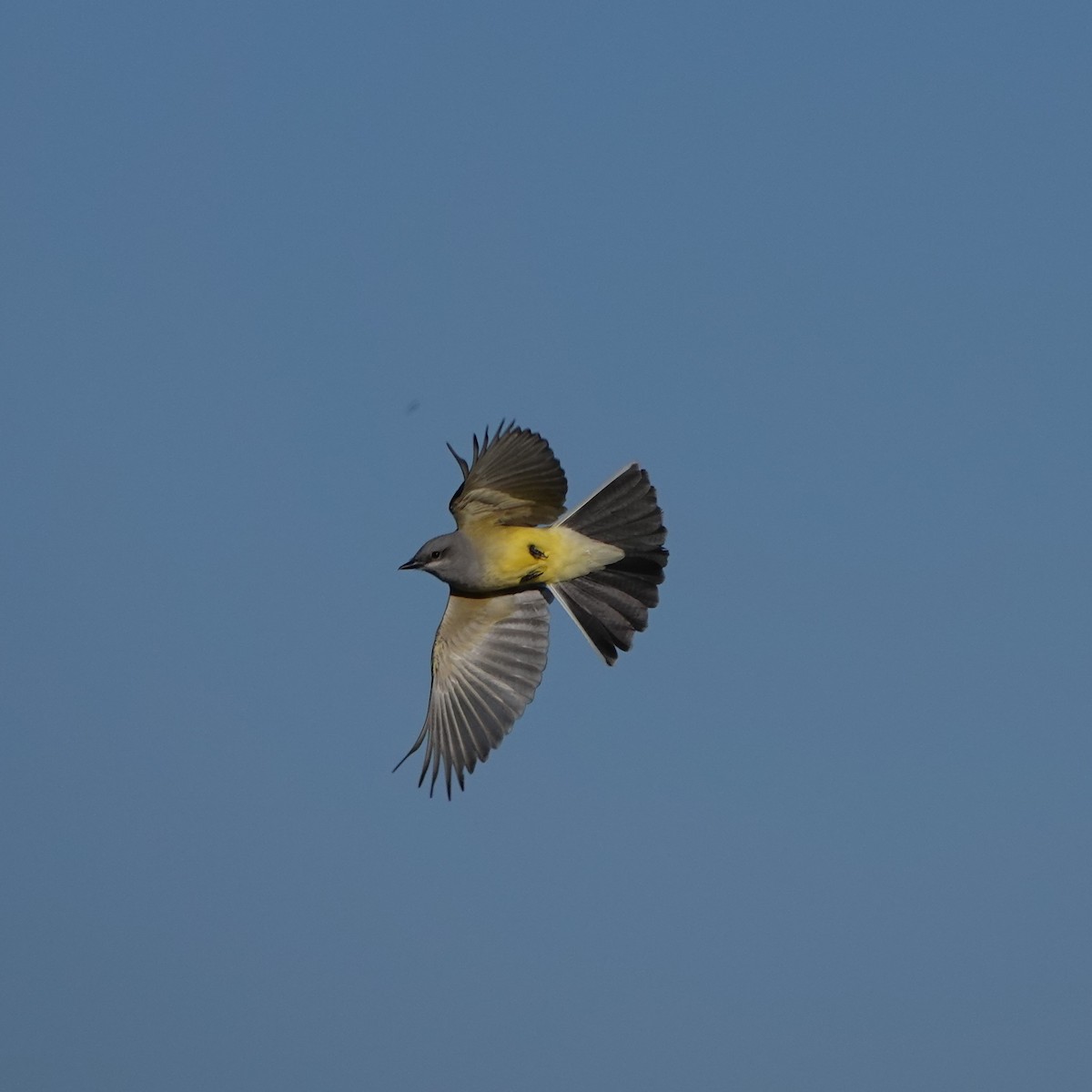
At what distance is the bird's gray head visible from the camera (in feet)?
62.4

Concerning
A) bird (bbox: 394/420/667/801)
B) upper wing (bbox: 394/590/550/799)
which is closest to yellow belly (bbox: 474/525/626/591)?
bird (bbox: 394/420/667/801)

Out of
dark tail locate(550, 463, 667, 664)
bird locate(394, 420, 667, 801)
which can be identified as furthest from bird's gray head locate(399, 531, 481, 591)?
dark tail locate(550, 463, 667, 664)

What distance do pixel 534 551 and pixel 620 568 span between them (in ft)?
2.72

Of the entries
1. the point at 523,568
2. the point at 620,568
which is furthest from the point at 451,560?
the point at 620,568

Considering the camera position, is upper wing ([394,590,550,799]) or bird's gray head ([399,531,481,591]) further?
upper wing ([394,590,550,799])

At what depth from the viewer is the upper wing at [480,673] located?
20047 millimetres

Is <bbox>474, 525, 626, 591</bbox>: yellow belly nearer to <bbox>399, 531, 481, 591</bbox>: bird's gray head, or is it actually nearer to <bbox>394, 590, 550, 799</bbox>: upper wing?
<bbox>399, 531, 481, 591</bbox>: bird's gray head

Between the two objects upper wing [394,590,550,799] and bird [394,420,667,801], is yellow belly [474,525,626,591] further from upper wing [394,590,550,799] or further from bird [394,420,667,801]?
upper wing [394,590,550,799]

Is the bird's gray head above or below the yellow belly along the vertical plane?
below

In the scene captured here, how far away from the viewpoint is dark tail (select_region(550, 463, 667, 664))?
19.0 meters

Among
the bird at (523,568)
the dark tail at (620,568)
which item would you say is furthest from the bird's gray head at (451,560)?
the dark tail at (620,568)

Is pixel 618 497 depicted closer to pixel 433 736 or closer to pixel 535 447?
pixel 535 447

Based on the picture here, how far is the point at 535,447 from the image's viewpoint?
18.3 m

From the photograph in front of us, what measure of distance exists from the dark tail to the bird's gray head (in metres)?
0.91
